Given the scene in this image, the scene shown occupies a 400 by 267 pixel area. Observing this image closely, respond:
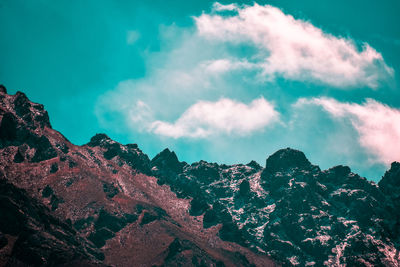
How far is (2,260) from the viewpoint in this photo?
199125 mm
